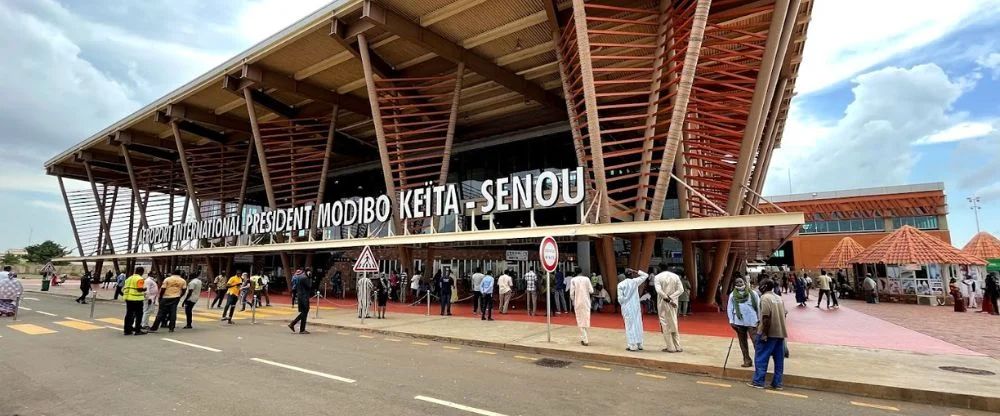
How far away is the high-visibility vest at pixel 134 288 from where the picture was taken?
11.4 meters

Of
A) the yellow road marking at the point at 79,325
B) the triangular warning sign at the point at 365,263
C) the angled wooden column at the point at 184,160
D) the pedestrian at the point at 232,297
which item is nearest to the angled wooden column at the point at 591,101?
the triangular warning sign at the point at 365,263

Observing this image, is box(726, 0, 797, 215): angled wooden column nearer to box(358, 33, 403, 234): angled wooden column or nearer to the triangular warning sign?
the triangular warning sign

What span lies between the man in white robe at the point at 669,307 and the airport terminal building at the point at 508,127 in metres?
3.28

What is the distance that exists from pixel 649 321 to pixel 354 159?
30298 mm

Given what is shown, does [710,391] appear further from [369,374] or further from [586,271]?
[586,271]

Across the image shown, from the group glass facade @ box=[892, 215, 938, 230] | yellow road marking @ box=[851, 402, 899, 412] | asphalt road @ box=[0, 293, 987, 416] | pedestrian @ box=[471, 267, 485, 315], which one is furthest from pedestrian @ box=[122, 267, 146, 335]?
glass facade @ box=[892, 215, 938, 230]

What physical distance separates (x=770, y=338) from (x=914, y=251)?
21840 mm

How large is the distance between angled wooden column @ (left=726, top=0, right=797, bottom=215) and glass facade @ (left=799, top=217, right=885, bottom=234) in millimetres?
36796

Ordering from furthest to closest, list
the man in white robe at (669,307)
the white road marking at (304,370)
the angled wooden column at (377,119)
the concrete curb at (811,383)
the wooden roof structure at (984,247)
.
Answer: the wooden roof structure at (984,247), the angled wooden column at (377,119), the man in white robe at (669,307), the white road marking at (304,370), the concrete curb at (811,383)

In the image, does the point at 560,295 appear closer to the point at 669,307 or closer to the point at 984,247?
the point at 669,307

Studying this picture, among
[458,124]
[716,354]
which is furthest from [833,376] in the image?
[458,124]

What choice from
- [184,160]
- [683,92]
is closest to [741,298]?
[683,92]

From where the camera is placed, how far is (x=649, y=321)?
1454 centimetres

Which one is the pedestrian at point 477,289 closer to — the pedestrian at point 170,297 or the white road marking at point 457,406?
the pedestrian at point 170,297
